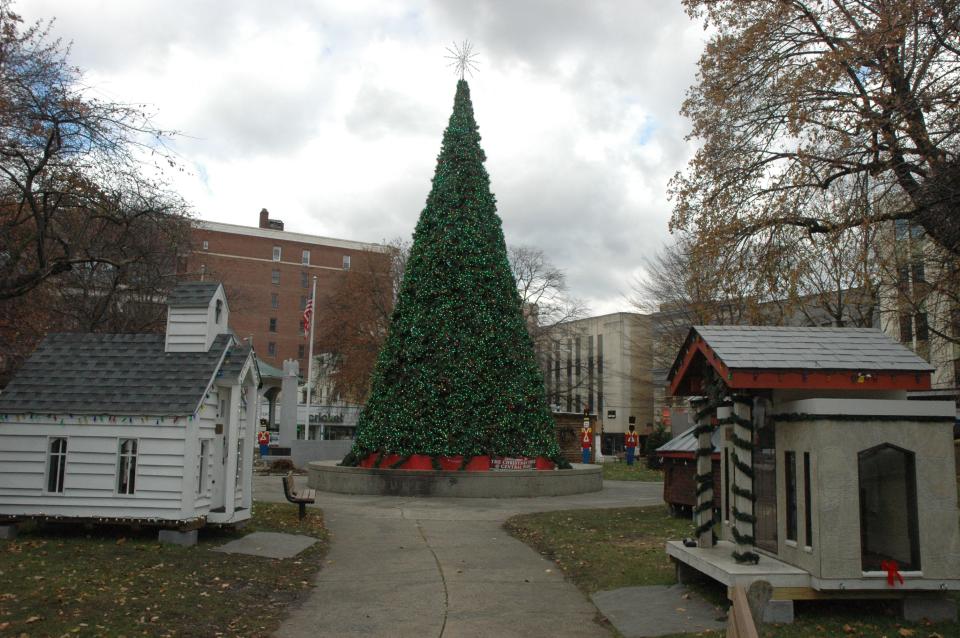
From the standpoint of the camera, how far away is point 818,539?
25.1 ft

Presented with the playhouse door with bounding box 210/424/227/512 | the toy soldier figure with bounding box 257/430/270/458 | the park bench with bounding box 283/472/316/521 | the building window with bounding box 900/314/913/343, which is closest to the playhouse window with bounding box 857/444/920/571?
the playhouse door with bounding box 210/424/227/512

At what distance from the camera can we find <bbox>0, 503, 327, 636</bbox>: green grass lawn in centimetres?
800

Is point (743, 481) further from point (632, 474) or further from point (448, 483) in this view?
point (632, 474)

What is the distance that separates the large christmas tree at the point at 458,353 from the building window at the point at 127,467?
11.0 m

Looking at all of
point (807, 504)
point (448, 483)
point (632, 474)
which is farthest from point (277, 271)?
point (807, 504)

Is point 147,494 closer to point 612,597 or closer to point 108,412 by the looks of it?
point 108,412

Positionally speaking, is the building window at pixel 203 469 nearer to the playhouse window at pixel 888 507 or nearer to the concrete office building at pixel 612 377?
the playhouse window at pixel 888 507

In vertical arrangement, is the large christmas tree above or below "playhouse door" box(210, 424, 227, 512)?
above

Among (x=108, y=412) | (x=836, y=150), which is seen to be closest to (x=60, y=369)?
(x=108, y=412)

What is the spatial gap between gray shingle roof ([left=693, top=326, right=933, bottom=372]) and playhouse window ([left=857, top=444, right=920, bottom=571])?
990 mm

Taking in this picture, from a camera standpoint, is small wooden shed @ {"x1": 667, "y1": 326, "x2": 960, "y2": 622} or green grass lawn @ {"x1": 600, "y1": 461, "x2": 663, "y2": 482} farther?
green grass lawn @ {"x1": 600, "y1": 461, "x2": 663, "y2": 482}

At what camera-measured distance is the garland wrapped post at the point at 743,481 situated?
8.46 metres

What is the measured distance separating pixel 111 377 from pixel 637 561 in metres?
9.18

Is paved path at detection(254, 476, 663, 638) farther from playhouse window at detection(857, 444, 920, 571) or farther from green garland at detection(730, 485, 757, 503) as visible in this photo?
playhouse window at detection(857, 444, 920, 571)
